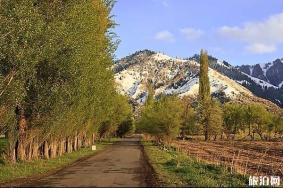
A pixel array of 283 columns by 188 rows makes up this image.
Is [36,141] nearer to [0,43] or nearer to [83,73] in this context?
[83,73]

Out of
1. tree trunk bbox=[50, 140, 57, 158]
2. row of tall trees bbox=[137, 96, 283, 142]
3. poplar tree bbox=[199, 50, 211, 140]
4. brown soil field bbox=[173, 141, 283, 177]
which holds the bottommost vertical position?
brown soil field bbox=[173, 141, 283, 177]

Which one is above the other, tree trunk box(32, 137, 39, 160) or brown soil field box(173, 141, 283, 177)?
tree trunk box(32, 137, 39, 160)

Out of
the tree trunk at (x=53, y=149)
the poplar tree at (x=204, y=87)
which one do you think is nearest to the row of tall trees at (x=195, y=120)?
the poplar tree at (x=204, y=87)

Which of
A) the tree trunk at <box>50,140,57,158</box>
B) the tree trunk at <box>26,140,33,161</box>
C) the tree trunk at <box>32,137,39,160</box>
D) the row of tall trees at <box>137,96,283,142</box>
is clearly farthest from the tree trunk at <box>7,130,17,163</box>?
the row of tall trees at <box>137,96,283,142</box>

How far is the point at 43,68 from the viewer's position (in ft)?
109

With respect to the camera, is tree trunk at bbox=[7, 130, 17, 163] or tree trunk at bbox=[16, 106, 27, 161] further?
tree trunk at bbox=[16, 106, 27, 161]

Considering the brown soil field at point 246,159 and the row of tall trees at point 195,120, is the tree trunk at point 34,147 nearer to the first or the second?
the brown soil field at point 246,159

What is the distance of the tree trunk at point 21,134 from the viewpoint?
34.1 m

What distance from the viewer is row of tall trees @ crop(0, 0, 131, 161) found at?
27.7 metres

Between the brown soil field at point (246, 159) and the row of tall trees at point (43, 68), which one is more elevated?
the row of tall trees at point (43, 68)

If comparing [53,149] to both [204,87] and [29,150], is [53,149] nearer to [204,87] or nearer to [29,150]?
[29,150]

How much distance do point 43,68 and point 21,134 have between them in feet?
19.9

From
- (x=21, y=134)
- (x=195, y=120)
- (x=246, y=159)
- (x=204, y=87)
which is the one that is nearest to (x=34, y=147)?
(x=21, y=134)

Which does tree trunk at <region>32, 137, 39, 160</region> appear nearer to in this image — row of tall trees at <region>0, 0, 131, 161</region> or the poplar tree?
row of tall trees at <region>0, 0, 131, 161</region>
